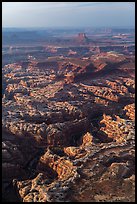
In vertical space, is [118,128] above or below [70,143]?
above

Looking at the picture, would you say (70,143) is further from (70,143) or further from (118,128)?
(118,128)

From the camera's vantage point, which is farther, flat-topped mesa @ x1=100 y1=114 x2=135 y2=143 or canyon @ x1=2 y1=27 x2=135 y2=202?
flat-topped mesa @ x1=100 y1=114 x2=135 y2=143

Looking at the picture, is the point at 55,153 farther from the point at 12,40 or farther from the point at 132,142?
the point at 12,40

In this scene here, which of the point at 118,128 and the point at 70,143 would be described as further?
the point at 118,128

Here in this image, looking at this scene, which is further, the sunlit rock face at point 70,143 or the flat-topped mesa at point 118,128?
the flat-topped mesa at point 118,128

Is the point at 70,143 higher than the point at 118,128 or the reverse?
the reverse

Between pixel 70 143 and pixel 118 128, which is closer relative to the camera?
pixel 70 143

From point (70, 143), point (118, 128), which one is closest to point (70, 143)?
point (70, 143)

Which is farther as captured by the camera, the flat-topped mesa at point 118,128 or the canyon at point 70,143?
the flat-topped mesa at point 118,128

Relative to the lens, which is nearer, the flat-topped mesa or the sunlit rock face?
the sunlit rock face
